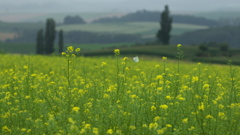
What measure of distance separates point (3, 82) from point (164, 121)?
23.8ft

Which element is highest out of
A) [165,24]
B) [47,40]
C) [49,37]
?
[165,24]

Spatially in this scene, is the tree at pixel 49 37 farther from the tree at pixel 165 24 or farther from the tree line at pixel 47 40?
the tree at pixel 165 24

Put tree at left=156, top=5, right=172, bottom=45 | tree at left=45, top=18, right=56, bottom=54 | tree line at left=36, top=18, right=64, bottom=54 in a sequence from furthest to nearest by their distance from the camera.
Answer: tree at left=156, top=5, right=172, bottom=45, tree line at left=36, top=18, right=64, bottom=54, tree at left=45, top=18, right=56, bottom=54

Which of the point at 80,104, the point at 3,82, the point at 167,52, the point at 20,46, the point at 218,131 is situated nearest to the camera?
the point at 218,131

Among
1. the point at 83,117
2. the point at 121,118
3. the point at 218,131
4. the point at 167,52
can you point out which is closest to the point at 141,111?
the point at 121,118

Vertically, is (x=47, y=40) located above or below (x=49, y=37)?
below

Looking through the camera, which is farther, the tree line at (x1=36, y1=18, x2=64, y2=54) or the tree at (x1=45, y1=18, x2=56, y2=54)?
the tree line at (x1=36, y1=18, x2=64, y2=54)

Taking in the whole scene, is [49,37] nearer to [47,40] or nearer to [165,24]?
[47,40]

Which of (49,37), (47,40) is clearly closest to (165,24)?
(49,37)

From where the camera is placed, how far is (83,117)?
25.5 feet

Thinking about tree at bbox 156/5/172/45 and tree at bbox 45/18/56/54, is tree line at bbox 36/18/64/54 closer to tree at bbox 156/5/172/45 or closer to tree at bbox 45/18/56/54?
tree at bbox 45/18/56/54

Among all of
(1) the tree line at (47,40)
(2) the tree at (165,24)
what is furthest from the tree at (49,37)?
(2) the tree at (165,24)

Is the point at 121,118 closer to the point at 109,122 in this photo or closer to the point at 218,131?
the point at 109,122

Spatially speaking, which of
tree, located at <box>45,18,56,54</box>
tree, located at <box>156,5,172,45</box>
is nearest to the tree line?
tree, located at <box>45,18,56,54</box>
